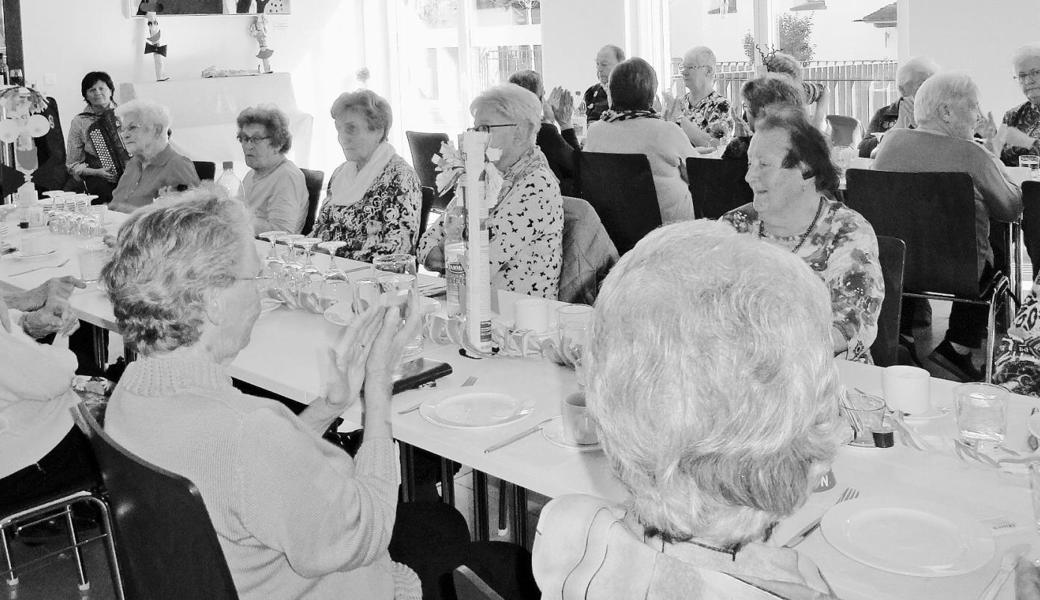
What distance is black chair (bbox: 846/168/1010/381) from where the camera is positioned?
144 inches

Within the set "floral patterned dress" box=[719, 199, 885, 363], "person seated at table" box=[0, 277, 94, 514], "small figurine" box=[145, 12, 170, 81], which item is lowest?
"person seated at table" box=[0, 277, 94, 514]

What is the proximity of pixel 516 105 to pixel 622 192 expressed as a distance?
129 centimetres

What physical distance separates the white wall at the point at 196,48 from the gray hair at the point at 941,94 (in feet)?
22.7

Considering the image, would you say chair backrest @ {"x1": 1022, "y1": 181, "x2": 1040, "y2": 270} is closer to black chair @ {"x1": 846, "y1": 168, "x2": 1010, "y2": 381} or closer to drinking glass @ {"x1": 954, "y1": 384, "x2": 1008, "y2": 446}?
black chair @ {"x1": 846, "y1": 168, "x2": 1010, "y2": 381}

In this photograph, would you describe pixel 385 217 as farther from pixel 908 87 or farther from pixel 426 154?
pixel 908 87

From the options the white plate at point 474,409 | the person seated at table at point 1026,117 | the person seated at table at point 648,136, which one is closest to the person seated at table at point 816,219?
the white plate at point 474,409

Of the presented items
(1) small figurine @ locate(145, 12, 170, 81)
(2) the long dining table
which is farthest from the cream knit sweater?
(1) small figurine @ locate(145, 12, 170, 81)

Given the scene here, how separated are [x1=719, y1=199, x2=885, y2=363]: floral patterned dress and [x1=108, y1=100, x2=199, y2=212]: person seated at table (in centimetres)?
315

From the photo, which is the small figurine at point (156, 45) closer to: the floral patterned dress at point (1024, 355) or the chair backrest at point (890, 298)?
the chair backrest at point (890, 298)

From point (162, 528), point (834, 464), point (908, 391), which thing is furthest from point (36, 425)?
point (908, 391)

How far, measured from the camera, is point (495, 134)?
3375mm

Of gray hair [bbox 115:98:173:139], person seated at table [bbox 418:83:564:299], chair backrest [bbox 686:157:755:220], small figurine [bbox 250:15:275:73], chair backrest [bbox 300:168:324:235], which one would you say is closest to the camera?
person seated at table [bbox 418:83:564:299]

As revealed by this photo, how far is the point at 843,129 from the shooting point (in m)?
6.49

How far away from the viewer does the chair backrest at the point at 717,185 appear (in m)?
4.26
